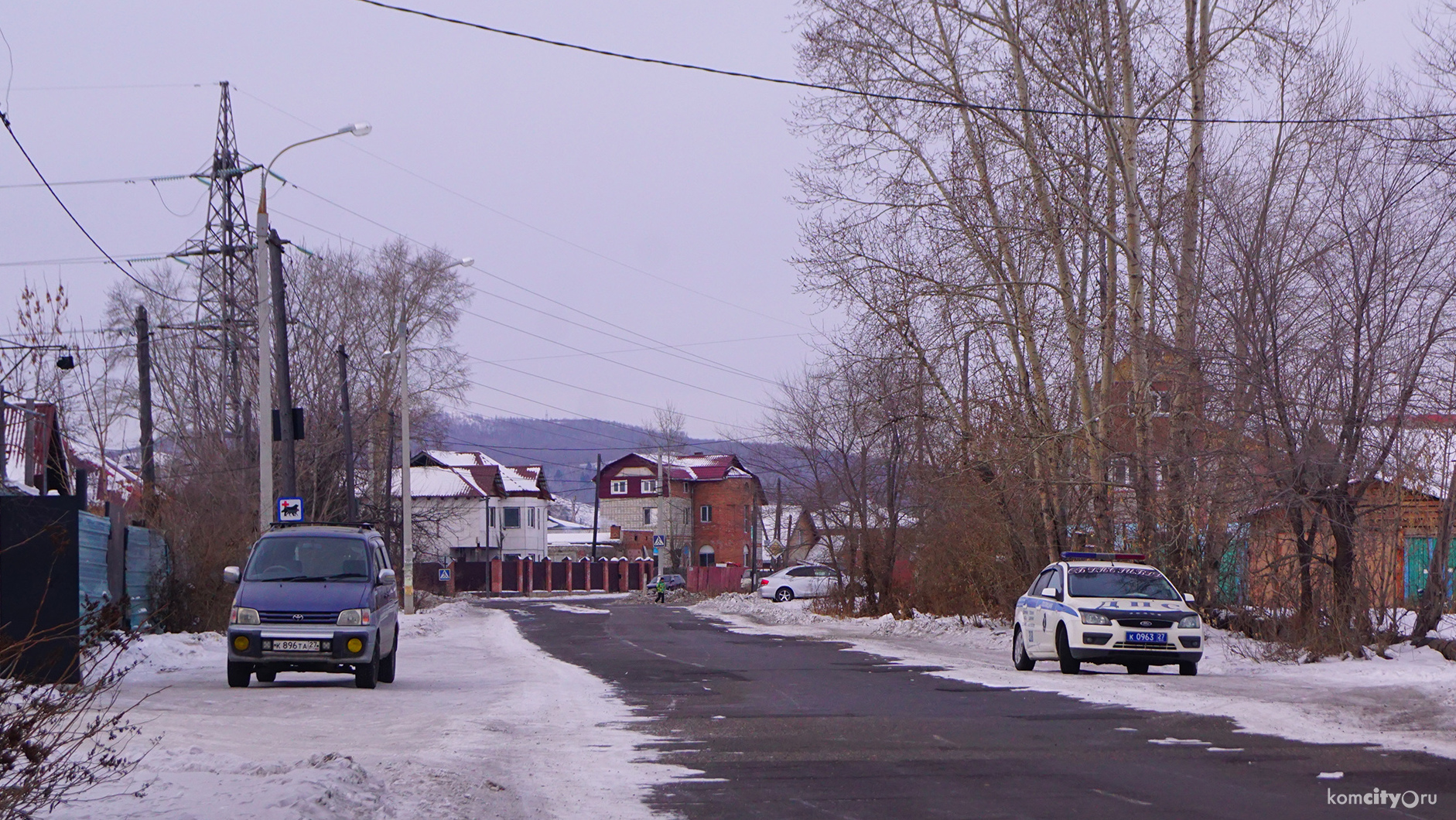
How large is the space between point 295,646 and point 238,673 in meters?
0.88

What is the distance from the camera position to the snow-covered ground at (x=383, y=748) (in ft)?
25.3

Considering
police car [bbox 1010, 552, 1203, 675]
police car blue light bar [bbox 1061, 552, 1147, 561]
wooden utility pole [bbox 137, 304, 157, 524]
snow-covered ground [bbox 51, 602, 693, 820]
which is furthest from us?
wooden utility pole [bbox 137, 304, 157, 524]

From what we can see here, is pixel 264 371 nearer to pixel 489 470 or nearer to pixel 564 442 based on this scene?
pixel 489 470

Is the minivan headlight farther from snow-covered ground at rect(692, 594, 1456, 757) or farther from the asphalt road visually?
snow-covered ground at rect(692, 594, 1456, 757)

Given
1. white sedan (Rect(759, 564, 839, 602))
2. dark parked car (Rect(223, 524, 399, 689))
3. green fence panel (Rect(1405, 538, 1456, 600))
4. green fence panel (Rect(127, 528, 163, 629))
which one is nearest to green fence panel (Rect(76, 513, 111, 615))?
green fence panel (Rect(127, 528, 163, 629))

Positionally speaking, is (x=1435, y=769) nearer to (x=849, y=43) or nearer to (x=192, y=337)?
(x=849, y=43)

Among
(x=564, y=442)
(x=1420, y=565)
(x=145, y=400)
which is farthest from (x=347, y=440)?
(x=564, y=442)

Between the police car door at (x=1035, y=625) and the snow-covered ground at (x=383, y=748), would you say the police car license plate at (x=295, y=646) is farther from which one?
the police car door at (x=1035, y=625)

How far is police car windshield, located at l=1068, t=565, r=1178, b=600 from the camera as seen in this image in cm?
1912

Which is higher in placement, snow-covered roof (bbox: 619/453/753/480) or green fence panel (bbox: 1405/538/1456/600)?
snow-covered roof (bbox: 619/453/753/480)

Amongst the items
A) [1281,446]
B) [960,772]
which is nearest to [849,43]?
[1281,446]

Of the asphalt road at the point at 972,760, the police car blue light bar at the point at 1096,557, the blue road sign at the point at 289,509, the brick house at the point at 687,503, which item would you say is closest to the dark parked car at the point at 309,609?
the asphalt road at the point at 972,760

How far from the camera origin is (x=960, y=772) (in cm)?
954

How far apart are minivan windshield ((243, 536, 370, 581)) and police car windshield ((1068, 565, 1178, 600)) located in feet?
31.6
